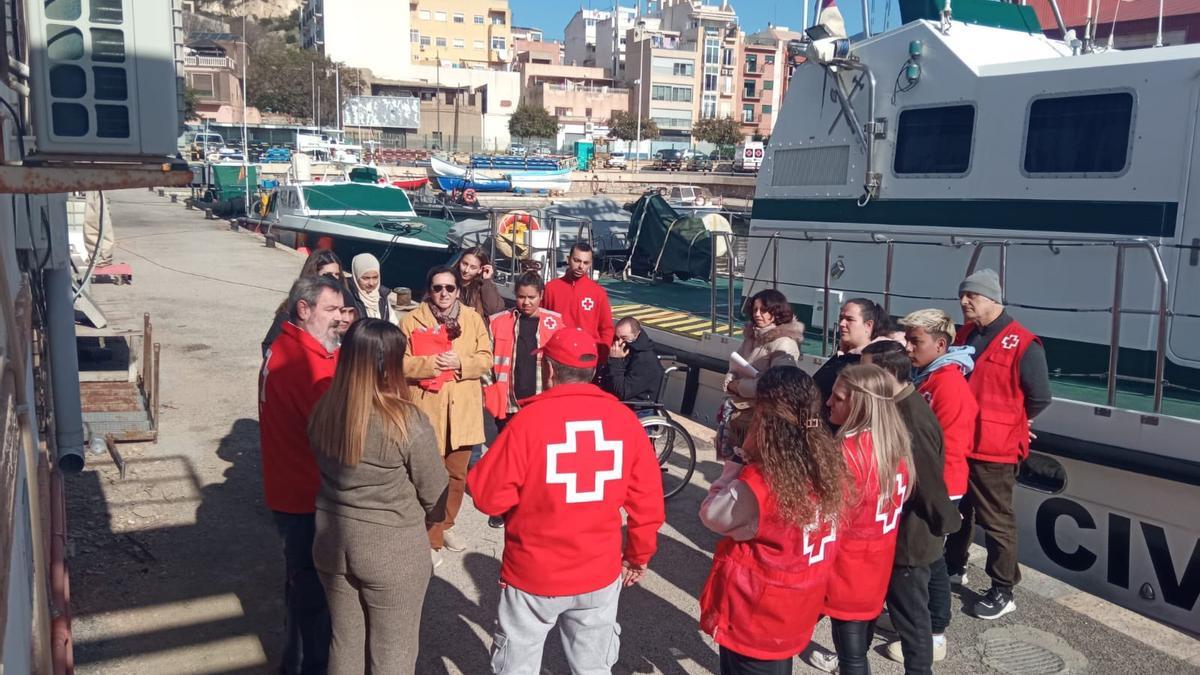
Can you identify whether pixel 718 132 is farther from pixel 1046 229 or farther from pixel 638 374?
pixel 638 374

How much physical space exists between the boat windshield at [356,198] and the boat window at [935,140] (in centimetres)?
1459

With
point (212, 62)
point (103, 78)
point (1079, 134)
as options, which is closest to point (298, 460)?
point (103, 78)

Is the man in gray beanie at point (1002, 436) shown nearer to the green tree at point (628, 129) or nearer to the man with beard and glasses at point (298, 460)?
the man with beard and glasses at point (298, 460)

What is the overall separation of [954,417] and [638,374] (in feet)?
8.99

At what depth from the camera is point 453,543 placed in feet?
17.6

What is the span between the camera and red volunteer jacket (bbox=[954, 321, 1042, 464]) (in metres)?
4.63

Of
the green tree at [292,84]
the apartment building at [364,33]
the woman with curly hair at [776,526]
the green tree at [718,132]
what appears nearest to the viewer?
the woman with curly hair at [776,526]

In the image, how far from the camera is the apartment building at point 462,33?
104750mm

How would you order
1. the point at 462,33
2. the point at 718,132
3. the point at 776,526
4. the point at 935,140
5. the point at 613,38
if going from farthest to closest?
the point at 462,33, the point at 613,38, the point at 718,132, the point at 935,140, the point at 776,526

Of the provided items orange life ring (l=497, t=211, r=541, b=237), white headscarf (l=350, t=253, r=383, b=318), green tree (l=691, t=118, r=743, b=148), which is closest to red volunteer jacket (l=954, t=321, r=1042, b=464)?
white headscarf (l=350, t=253, r=383, b=318)

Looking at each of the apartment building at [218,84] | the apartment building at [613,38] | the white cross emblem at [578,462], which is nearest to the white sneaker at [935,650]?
the white cross emblem at [578,462]

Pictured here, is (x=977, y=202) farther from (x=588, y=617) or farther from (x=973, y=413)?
(x=588, y=617)

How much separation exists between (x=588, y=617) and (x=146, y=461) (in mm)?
4854

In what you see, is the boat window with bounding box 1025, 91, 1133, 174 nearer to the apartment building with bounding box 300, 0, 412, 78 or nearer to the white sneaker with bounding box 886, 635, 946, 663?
the white sneaker with bounding box 886, 635, 946, 663
